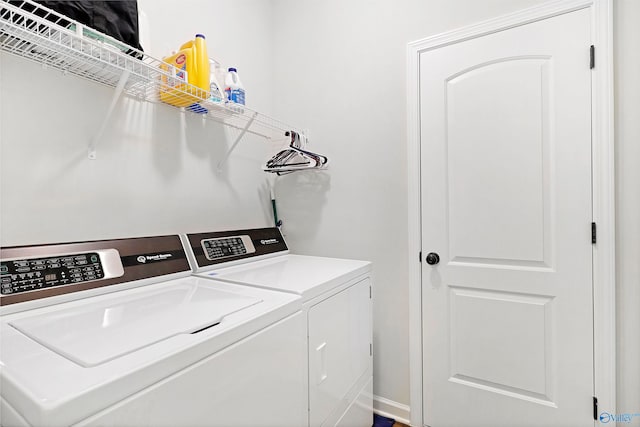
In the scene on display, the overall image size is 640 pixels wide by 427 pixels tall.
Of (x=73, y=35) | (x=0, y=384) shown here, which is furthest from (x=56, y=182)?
(x=0, y=384)

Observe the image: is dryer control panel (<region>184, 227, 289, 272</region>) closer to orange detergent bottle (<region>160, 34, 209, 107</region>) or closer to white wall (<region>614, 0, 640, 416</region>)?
orange detergent bottle (<region>160, 34, 209, 107</region>)

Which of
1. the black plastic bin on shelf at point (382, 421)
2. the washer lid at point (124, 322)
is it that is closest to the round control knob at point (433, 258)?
the black plastic bin on shelf at point (382, 421)

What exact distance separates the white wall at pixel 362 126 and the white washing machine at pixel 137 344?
951mm

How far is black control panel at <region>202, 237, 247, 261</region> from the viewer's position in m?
1.59

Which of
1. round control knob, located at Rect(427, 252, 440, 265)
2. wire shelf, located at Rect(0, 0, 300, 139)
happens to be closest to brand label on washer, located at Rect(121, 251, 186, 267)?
wire shelf, located at Rect(0, 0, 300, 139)

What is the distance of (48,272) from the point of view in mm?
1055

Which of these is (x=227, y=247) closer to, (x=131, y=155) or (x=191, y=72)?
(x=131, y=155)

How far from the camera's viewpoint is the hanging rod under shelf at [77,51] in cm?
94

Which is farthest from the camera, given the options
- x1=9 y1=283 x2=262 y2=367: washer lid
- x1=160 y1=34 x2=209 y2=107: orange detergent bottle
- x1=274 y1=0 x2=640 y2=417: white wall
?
x1=274 y1=0 x2=640 y2=417: white wall

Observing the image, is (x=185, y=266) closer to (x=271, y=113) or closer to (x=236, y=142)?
(x=236, y=142)

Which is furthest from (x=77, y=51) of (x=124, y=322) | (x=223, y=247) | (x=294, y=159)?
(x=294, y=159)

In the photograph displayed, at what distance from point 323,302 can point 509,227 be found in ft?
3.51

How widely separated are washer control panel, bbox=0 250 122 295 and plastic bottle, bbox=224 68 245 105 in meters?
0.96

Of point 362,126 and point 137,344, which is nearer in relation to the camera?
point 137,344
